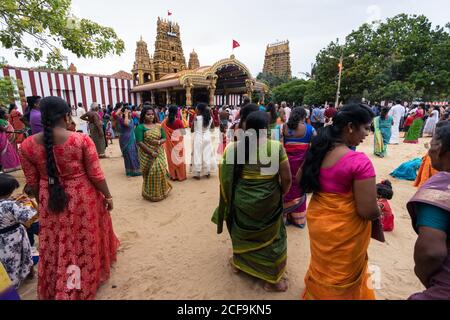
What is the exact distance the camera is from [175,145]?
4.95 m

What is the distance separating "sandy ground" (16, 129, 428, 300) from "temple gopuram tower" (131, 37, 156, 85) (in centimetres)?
2200

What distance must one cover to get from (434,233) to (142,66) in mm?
25681

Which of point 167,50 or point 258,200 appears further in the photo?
point 167,50

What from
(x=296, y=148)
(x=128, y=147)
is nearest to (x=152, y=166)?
(x=128, y=147)

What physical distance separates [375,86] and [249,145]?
23063 millimetres

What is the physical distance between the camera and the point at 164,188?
4.14 m

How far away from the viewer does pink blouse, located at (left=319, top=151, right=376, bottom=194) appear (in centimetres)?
143

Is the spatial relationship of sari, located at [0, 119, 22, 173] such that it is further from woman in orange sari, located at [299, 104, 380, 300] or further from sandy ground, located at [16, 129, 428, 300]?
woman in orange sari, located at [299, 104, 380, 300]

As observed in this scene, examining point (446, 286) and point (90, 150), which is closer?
point (446, 286)

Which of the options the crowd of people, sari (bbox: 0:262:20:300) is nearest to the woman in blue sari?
the crowd of people

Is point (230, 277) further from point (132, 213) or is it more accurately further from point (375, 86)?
point (375, 86)

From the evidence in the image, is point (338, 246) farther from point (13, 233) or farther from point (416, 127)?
point (416, 127)
